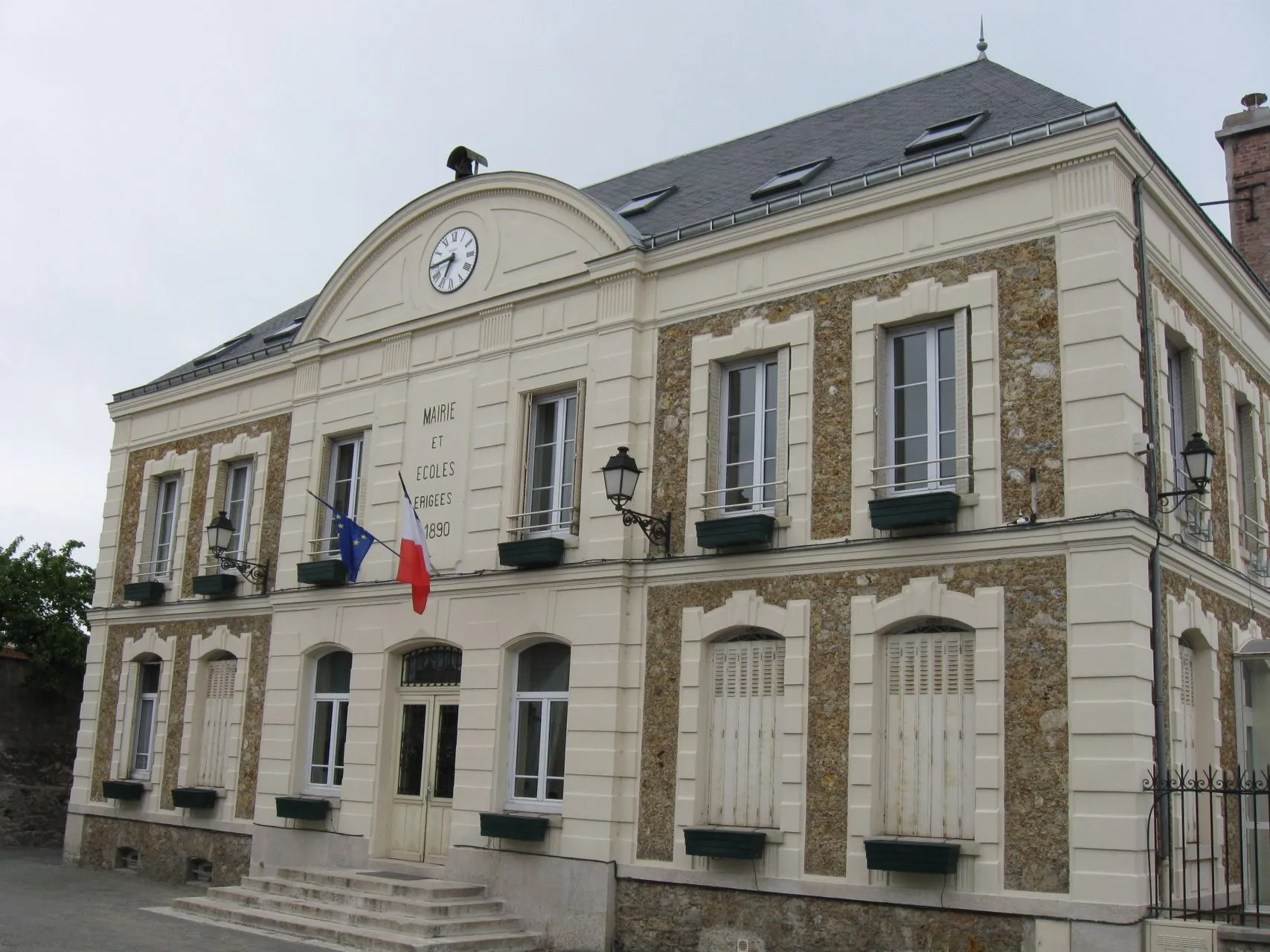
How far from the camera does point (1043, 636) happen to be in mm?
10172

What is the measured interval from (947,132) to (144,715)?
13.4 meters

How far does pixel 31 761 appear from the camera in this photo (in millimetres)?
20922

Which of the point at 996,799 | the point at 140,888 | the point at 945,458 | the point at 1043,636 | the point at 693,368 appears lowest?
the point at 140,888

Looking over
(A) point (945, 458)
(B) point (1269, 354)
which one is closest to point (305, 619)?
(A) point (945, 458)

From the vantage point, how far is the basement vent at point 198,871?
54.9ft

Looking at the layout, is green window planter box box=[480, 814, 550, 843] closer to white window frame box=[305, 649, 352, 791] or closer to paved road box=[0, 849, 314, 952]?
paved road box=[0, 849, 314, 952]

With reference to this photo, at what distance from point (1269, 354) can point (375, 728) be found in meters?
10.5

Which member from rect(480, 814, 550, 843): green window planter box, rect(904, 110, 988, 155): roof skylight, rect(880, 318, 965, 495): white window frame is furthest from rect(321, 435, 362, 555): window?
rect(904, 110, 988, 155): roof skylight

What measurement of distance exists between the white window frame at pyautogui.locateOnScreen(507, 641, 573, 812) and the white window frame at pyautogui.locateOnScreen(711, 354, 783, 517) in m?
2.30

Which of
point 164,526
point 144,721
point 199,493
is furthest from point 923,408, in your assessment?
point 144,721

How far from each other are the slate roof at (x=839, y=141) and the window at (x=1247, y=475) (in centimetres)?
381

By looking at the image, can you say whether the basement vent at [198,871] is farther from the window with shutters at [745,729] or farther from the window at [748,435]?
the window at [748,435]

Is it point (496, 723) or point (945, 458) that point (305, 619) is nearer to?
point (496, 723)

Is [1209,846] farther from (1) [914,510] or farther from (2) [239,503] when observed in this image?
(2) [239,503]
